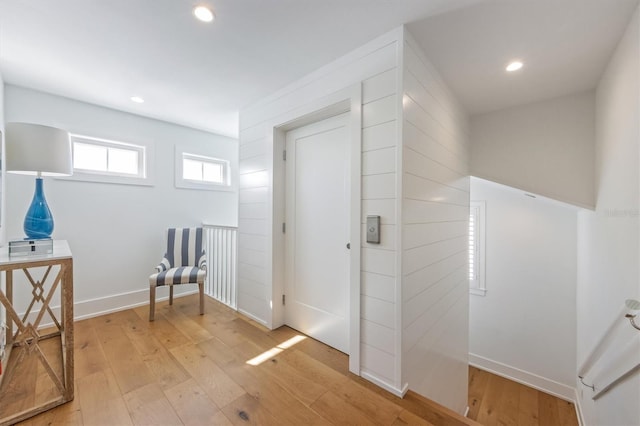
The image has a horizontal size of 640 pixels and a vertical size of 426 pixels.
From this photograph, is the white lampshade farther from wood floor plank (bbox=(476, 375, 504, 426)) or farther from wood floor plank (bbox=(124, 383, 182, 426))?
wood floor plank (bbox=(476, 375, 504, 426))

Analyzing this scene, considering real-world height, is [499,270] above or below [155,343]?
above

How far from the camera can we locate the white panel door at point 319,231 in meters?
2.16

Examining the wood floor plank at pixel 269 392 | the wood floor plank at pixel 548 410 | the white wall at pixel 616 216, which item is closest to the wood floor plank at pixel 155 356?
the wood floor plank at pixel 269 392

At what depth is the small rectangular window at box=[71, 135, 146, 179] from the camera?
2.81 m

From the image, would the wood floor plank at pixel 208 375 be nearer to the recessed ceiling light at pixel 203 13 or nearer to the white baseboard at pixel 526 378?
the recessed ceiling light at pixel 203 13

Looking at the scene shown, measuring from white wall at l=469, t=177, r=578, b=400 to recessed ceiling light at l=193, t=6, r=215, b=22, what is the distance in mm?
3403

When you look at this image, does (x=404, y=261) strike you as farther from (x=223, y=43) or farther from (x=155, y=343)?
(x=155, y=343)

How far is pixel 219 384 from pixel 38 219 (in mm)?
1668

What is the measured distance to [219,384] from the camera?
1.71 m

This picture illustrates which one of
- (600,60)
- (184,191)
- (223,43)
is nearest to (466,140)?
(600,60)

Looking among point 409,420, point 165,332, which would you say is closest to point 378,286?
point 409,420

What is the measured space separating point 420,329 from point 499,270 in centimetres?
265

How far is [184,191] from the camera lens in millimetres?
3551

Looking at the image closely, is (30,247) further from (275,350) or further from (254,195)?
(275,350)
